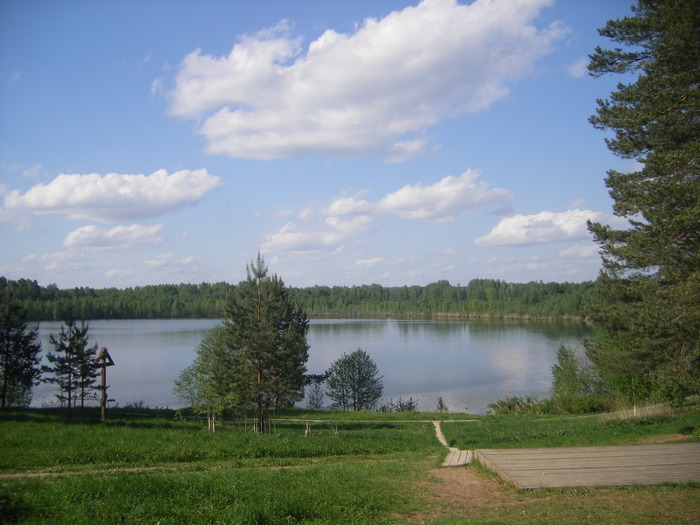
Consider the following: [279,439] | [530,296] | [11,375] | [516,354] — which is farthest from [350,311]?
[279,439]

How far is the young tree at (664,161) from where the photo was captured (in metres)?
9.71

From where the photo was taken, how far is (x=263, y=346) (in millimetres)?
20297

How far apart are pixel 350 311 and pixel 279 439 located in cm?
15906

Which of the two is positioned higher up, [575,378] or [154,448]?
[154,448]

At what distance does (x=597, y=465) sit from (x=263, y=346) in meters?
14.3

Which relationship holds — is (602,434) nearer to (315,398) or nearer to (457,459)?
(457,459)

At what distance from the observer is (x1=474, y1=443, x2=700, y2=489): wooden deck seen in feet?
24.1

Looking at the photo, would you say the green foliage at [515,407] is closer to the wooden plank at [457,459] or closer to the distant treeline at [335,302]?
the wooden plank at [457,459]

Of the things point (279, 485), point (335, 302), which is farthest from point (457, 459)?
point (335, 302)

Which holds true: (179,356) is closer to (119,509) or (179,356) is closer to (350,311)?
(119,509)

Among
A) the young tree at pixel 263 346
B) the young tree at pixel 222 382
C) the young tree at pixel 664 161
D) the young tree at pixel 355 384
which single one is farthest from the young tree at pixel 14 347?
the young tree at pixel 664 161

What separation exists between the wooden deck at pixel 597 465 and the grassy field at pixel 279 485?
302 millimetres

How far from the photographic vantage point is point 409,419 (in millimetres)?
23297

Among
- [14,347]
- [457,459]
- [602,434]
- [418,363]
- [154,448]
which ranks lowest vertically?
[418,363]
